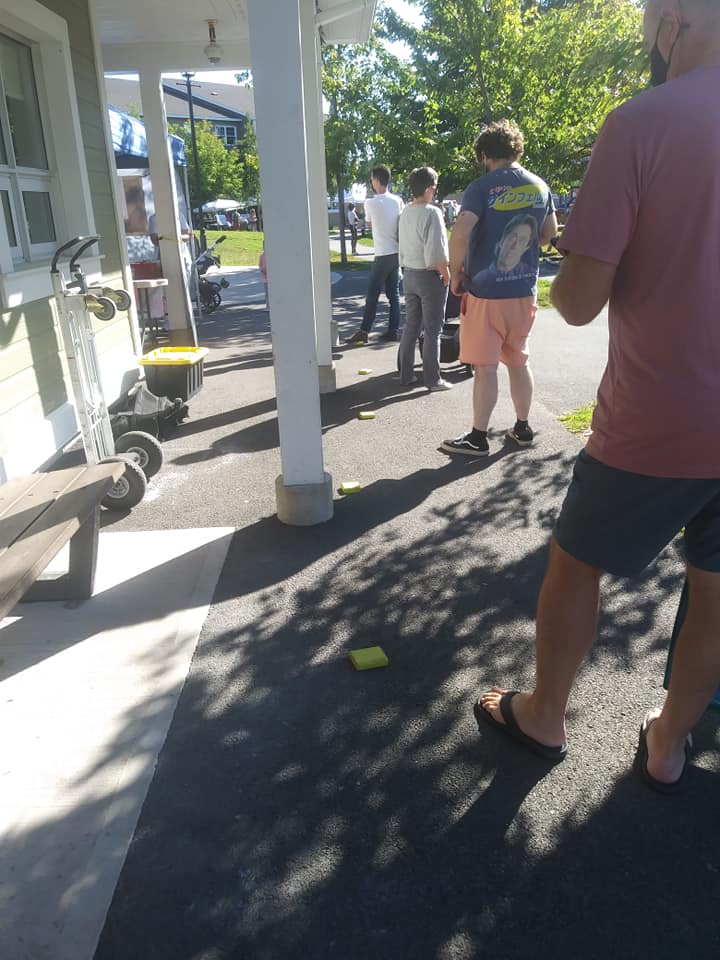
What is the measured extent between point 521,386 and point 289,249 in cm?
208

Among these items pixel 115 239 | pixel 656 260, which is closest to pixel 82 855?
pixel 656 260

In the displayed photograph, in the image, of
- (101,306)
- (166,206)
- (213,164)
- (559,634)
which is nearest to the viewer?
(559,634)

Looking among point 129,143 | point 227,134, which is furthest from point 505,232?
point 227,134

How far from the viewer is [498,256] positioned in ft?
15.5

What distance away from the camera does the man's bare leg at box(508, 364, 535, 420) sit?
5.05m

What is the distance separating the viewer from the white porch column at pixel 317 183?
6465 millimetres

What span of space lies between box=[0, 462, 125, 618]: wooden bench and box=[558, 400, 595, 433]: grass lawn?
354cm

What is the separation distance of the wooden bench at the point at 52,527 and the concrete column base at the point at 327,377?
11.6 ft

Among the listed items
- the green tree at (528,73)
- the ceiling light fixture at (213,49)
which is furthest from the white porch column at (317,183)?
the green tree at (528,73)

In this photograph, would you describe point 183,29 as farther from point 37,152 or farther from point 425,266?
point 425,266

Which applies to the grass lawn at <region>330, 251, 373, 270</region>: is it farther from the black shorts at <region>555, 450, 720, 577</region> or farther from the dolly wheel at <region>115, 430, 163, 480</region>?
the black shorts at <region>555, 450, 720, 577</region>

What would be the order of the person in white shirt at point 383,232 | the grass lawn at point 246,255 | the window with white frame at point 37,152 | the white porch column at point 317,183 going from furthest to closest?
the grass lawn at point 246,255 < the person in white shirt at point 383,232 < the white porch column at point 317,183 < the window with white frame at point 37,152

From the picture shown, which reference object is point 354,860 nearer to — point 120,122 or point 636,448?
point 636,448

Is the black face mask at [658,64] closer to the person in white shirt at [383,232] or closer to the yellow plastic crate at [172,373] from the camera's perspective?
the yellow plastic crate at [172,373]
